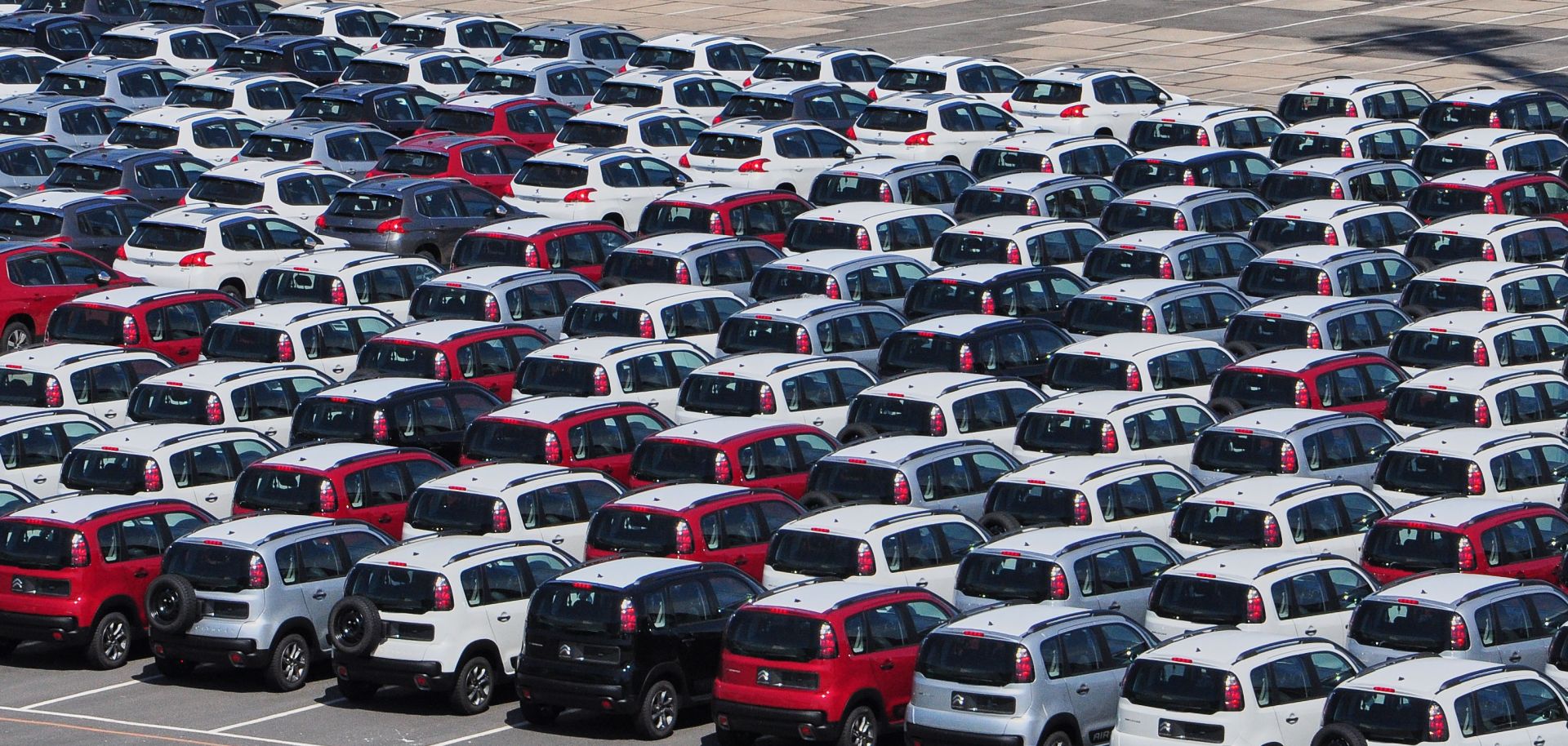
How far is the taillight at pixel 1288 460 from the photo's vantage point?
2850 cm

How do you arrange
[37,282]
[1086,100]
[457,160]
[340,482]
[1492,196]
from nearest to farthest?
[340,482]
[37,282]
[1492,196]
[457,160]
[1086,100]

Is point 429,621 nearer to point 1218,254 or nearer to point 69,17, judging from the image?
point 1218,254

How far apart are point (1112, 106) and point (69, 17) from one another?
23.2 m

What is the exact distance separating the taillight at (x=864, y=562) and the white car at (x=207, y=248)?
15.1m

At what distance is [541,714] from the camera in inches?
966

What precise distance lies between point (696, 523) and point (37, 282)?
1459 centimetres

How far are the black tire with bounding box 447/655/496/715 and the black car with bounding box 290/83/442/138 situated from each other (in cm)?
2442

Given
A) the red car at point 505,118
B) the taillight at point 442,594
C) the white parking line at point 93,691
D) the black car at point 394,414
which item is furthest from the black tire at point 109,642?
the red car at point 505,118

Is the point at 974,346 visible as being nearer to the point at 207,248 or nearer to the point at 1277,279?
the point at 1277,279

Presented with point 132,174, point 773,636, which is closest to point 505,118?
point 132,174

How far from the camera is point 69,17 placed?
59344 mm

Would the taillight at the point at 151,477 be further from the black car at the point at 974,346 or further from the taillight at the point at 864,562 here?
the black car at the point at 974,346

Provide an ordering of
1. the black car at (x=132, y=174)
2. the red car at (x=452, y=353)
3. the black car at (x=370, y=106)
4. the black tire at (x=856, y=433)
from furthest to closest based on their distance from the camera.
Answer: the black car at (x=370, y=106) < the black car at (x=132, y=174) < the red car at (x=452, y=353) < the black tire at (x=856, y=433)

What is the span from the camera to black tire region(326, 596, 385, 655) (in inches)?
973
